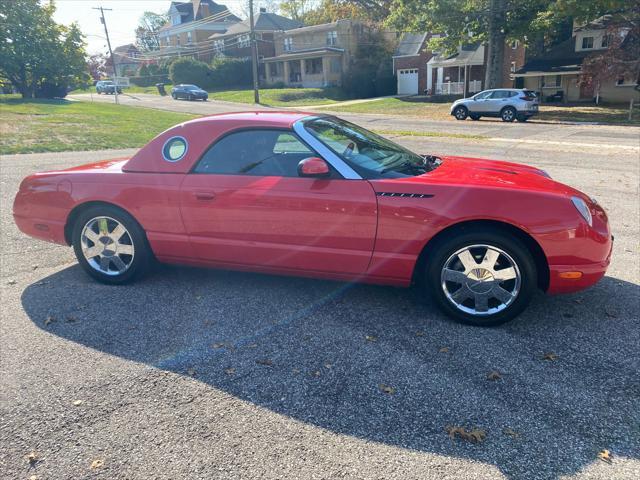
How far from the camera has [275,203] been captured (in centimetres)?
378

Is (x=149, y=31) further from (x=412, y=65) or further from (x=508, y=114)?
(x=508, y=114)

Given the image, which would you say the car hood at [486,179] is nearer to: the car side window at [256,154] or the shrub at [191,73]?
the car side window at [256,154]

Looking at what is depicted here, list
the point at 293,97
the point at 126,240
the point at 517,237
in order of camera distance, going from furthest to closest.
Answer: the point at 293,97 → the point at 126,240 → the point at 517,237

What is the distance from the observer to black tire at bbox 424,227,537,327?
3.38 meters

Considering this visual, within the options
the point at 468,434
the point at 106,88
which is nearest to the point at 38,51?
the point at 106,88

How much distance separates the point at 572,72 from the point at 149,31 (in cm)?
9177

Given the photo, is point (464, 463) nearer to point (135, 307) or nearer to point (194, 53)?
point (135, 307)

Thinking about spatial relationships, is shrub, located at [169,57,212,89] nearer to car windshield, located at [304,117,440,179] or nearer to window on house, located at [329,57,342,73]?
window on house, located at [329,57,342,73]

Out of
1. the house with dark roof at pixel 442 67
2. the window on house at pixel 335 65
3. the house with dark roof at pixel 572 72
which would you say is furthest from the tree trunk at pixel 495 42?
the window on house at pixel 335 65

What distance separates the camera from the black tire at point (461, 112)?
25.2m

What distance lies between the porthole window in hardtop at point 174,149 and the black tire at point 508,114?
2262 cm

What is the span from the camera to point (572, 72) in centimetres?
3300

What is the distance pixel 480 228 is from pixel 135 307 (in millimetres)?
2849

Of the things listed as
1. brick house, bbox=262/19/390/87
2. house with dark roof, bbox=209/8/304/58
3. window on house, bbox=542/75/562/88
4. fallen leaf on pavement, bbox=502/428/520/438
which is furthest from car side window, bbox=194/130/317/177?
house with dark roof, bbox=209/8/304/58
